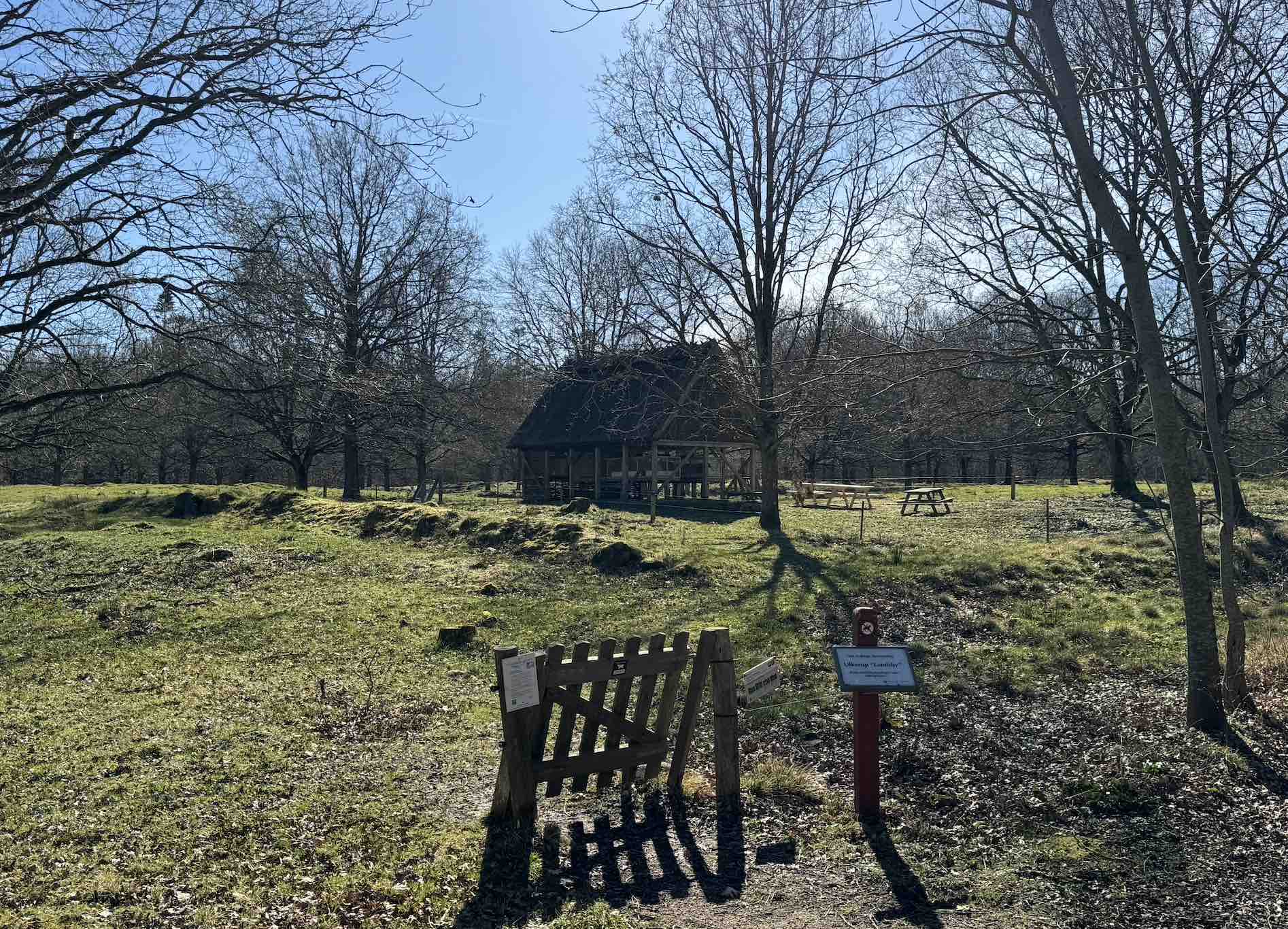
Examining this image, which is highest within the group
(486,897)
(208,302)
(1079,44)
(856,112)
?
(1079,44)

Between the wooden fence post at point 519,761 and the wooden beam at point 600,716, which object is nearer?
the wooden fence post at point 519,761

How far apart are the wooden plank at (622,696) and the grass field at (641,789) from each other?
0.38 meters

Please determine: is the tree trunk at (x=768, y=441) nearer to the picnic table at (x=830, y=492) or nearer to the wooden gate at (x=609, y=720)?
the picnic table at (x=830, y=492)

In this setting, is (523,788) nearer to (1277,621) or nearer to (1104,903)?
(1104,903)

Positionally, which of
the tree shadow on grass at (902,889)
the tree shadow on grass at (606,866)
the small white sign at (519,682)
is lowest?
the tree shadow on grass at (606,866)

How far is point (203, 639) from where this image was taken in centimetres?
1095

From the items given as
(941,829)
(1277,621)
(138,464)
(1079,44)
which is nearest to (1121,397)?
(1277,621)

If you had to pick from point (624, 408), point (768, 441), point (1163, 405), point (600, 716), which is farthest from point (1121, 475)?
point (600, 716)

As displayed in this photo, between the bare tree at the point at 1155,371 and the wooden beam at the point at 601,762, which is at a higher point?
the bare tree at the point at 1155,371

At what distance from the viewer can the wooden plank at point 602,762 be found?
5.48m

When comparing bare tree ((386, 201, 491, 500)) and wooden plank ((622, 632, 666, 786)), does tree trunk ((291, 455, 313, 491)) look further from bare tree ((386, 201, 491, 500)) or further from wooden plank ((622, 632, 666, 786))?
wooden plank ((622, 632, 666, 786))

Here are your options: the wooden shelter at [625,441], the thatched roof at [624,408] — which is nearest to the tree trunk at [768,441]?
the thatched roof at [624,408]

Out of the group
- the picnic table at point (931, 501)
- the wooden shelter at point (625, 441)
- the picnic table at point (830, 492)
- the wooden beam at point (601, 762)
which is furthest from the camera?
the wooden shelter at point (625, 441)

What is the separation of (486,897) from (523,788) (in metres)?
0.85
